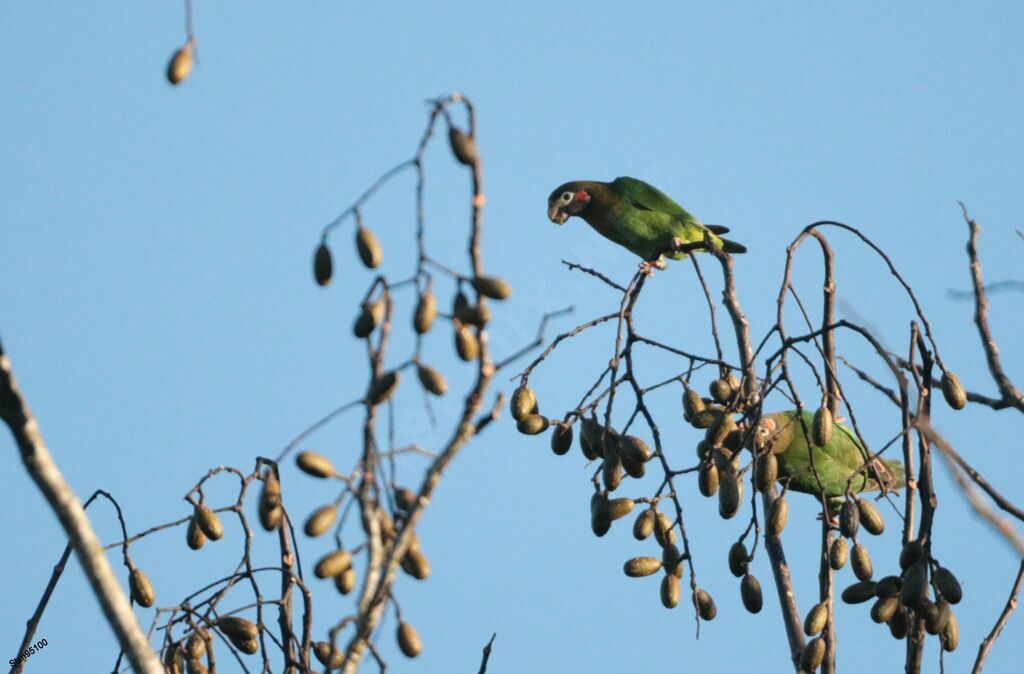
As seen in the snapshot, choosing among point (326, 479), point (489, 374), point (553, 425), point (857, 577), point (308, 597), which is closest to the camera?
point (489, 374)

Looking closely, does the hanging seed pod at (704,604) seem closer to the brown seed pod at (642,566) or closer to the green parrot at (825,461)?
the brown seed pod at (642,566)

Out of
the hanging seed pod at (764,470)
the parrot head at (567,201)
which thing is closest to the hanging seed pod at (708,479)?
the hanging seed pod at (764,470)

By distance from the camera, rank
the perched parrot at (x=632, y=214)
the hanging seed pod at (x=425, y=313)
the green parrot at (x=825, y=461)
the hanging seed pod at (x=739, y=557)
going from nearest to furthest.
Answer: the hanging seed pod at (x=425, y=313), the hanging seed pod at (x=739, y=557), the green parrot at (x=825, y=461), the perched parrot at (x=632, y=214)

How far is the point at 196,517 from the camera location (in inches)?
135

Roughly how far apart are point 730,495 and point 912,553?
69cm

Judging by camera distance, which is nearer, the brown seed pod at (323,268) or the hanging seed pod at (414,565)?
the hanging seed pod at (414,565)

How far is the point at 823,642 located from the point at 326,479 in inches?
63.9

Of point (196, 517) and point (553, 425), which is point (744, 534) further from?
point (196, 517)

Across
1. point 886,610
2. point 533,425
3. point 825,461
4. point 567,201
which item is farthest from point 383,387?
point 567,201

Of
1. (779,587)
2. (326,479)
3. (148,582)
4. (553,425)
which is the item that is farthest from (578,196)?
(326,479)

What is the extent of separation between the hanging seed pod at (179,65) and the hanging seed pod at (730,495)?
194 centimetres

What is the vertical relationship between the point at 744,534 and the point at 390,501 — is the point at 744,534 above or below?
above

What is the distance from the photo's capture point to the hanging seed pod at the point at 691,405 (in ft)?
13.5

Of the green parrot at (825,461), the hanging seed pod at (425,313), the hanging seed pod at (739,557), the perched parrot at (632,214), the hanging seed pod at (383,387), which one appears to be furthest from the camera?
the perched parrot at (632,214)
